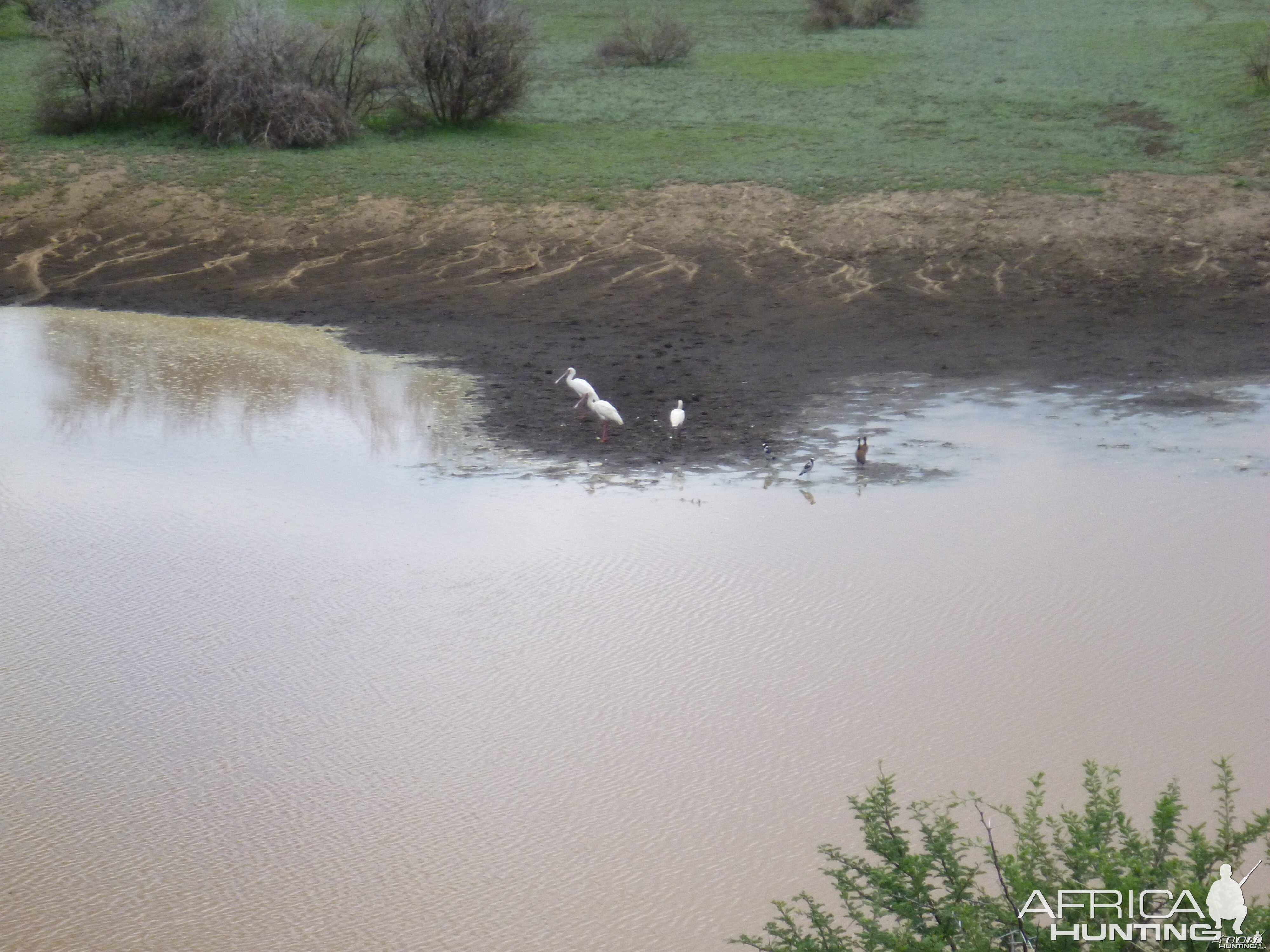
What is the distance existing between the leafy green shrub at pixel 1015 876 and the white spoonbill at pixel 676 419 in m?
6.62

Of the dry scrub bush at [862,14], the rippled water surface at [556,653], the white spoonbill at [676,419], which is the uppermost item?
the dry scrub bush at [862,14]

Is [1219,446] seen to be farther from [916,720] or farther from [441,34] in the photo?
[441,34]

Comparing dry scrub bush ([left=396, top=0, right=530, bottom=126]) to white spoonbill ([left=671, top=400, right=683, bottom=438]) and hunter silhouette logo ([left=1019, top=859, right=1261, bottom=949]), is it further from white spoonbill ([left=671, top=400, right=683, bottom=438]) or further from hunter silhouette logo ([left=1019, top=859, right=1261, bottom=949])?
hunter silhouette logo ([left=1019, top=859, right=1261, bottom=949])

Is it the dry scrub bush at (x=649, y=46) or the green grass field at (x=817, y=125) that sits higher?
the dry scrub bush at (x=649, y=46)

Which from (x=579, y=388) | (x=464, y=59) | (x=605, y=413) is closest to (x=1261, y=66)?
(x=464, y=59)

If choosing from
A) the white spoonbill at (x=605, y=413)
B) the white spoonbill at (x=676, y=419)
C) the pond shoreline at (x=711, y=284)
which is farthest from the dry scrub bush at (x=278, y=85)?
the white spoonbill at (x=676, y=419)

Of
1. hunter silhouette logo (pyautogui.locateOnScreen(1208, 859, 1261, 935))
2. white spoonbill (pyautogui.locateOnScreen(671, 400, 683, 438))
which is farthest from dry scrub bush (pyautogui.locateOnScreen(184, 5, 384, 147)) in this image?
hunter silhouette logo (pyautogui.locateOnScreen(1208, 859, 1261, 935))

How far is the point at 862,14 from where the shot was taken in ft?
86.5

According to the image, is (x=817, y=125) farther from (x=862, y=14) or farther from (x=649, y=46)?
(x=862, y=14)

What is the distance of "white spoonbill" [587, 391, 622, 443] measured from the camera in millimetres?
10734

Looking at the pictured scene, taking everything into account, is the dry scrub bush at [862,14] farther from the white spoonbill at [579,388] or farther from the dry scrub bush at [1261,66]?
the white spoonbill at [579,388]

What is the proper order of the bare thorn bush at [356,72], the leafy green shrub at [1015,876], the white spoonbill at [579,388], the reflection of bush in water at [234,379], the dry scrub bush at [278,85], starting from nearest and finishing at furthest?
the leafy green shrub at [1015,876] → the white spoonbill at [579,388] → the reflection of bush in water at [234,379] → the dry scrub bush at [278,85] → the bare thorn bush at [356,72]

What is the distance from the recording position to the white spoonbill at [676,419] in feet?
35.0

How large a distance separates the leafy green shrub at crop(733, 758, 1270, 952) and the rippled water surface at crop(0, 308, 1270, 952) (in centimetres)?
121
